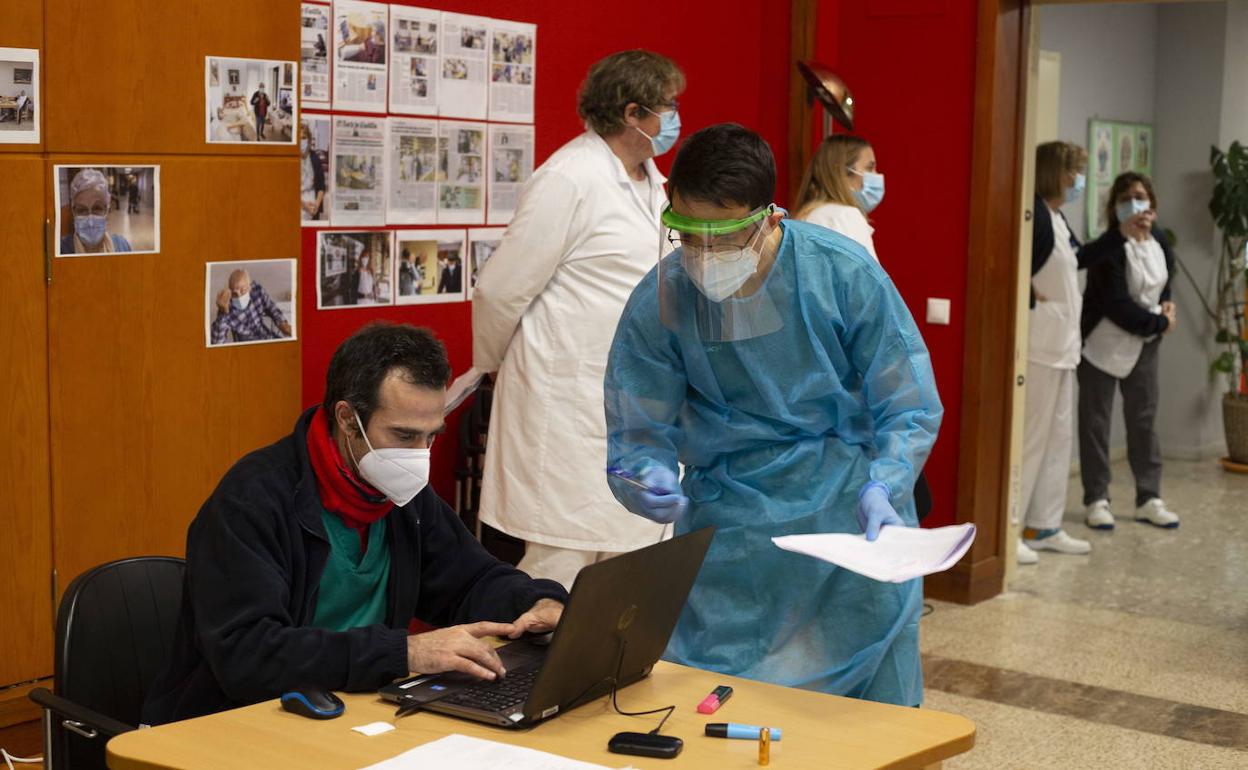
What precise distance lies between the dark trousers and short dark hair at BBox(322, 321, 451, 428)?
519cm

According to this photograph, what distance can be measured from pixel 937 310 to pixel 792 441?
321 centimetres

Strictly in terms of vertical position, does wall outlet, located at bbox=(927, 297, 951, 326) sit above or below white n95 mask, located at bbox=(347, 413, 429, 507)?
above

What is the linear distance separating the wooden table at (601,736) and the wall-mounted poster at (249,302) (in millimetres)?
1750

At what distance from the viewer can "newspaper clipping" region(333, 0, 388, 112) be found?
4207 millimetres

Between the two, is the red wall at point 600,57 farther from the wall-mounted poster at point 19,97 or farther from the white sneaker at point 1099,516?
the white sneaker at point 1099,516

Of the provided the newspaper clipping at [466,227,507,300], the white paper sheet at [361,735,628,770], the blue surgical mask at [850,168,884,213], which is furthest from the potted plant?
the white paper sheet at [361,735,628,770]

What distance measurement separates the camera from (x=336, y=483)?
7.53 feet

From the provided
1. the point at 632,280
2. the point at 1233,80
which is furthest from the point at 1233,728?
the point at 1233,80

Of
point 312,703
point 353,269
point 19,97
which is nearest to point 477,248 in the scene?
point 353,269

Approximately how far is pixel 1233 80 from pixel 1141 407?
2526 millimetres

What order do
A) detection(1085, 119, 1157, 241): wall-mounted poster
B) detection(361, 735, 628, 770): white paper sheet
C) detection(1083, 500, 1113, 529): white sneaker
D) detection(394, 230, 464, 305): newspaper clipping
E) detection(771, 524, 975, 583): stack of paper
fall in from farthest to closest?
detection(1085, 119, 1157, 241): wall-mounted poster
detection(1083, 500, 1113, 529): white sneaker
detection(394, 230, 464, 305): newspaper clipping
detection(771, 524, 975, 583): stack of paper
detection(361, 735, 628, 770): white paper sheet

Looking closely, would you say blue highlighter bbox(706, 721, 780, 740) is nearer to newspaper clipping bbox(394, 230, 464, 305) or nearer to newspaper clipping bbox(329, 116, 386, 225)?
newspaper clipping bbox(329, 116, 386, 225)

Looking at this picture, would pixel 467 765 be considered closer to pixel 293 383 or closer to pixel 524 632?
pixel 524 632

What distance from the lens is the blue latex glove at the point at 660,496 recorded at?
2.52 meters
